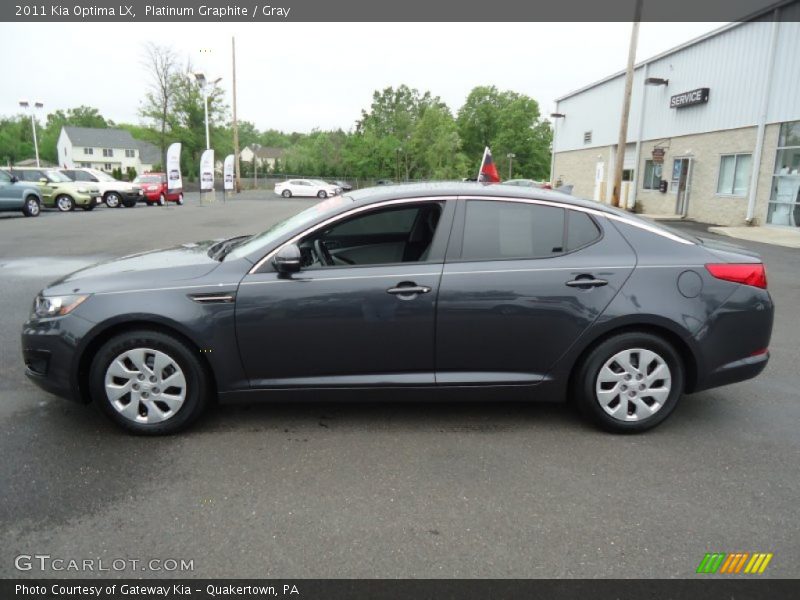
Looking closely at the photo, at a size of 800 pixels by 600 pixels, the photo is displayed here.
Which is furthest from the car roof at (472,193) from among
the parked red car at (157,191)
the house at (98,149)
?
the house at (98,149)

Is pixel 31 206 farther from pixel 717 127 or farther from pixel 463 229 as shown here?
pixel 717 127

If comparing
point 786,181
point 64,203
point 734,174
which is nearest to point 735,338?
point 786,181

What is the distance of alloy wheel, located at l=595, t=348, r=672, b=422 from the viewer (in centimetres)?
382

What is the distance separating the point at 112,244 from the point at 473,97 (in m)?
73.4

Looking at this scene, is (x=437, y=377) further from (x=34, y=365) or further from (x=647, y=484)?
(x=34, y=365)

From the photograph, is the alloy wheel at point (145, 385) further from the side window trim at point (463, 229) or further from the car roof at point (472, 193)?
the side window trim at point (463, 229)

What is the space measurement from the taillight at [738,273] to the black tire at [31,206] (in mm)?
22335

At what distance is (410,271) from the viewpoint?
376 cm

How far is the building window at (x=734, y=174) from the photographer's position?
20594 millimetres

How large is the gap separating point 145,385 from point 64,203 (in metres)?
24.4

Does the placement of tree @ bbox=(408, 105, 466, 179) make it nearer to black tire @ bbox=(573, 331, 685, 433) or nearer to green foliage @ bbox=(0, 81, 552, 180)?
green foliage @ bbox=(0, 81, 552, 180)

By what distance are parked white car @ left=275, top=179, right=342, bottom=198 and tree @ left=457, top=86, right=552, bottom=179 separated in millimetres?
30184

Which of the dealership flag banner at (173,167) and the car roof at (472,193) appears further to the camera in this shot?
the dealership flag banner at (173,167)

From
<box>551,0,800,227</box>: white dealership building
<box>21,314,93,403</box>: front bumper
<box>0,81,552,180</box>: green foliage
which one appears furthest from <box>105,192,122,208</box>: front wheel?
<box>0,81,552,180</box>: green foliage
